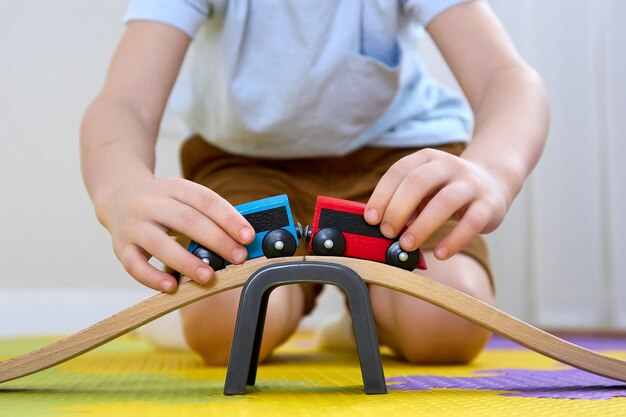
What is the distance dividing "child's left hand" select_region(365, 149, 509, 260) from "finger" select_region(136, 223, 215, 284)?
101 mm

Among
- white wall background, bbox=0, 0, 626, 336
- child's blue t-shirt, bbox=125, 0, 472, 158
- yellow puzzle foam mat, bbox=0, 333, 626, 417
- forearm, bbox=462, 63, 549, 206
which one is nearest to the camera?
yellow puzzle foam mat, bbox=0, 333, 626, 417

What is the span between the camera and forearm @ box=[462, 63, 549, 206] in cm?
54

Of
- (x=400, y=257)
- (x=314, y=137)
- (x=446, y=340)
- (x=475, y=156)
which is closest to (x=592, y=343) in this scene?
(x=446, y=340)

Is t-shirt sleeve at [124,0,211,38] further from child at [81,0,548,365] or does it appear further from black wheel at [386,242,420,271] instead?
black wheel at [386,242,420,271]

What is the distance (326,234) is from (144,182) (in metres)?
0.16

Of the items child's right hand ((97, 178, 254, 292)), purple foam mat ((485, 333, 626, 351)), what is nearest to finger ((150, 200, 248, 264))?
child's right hand ((97, 178, 254, 292))

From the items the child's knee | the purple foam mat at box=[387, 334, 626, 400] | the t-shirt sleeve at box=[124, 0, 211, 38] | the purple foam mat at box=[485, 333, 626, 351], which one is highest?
the t-shirt sleeve at box=[124, 0, 211, 38]

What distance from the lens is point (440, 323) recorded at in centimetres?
77

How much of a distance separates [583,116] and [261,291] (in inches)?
50.2

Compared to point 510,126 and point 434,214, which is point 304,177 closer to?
point 510,126

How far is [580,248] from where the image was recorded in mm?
1535

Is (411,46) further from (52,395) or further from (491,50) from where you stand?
(52,395)

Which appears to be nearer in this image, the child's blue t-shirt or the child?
the child

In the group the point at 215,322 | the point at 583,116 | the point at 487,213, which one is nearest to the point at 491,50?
the point at 487,213
